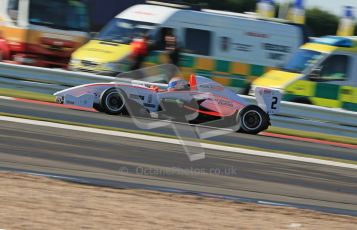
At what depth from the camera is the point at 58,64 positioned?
716 inches

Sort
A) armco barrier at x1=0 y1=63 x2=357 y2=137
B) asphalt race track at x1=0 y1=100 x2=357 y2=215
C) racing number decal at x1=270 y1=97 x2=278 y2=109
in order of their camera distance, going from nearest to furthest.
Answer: asphalt race track at x1=0 y1=100 x2=357 y2=215 < racing number decal at x1=270 y1=97 x2=278 y2=109 < armco barrier at x1=0 y1=63 x2=357 y2=137

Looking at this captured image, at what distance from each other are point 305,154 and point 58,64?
29.6 ft

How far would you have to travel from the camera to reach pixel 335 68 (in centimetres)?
1559

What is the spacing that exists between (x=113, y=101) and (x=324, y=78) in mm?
5397

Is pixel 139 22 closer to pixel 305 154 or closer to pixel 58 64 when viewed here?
pixel 58 64

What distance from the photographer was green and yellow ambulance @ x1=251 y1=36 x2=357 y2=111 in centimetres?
1527

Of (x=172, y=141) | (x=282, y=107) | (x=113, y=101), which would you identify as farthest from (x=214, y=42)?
(x=172, y=141)

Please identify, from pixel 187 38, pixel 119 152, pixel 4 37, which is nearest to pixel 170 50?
pixel 187 38

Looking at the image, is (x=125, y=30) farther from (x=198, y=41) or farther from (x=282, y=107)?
(x=282, y=107)

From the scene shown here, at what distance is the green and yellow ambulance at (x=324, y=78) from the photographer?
1527 cm

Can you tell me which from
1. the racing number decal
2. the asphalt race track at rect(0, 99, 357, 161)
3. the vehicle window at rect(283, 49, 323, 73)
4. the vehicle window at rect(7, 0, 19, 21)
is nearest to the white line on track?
the asphalt race track at rect(0, 99, 357, 161)

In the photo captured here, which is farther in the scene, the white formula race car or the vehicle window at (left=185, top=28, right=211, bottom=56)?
the vehicle window at (left=185, top=28, right=211, bottom=56)

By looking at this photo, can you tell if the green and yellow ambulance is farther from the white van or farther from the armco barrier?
the armco barrier

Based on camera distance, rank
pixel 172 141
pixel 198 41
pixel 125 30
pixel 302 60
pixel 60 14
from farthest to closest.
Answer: pixel 60 14, pixel 125 30, pixel 198 41, pixel 302 60, pixel 172 141
